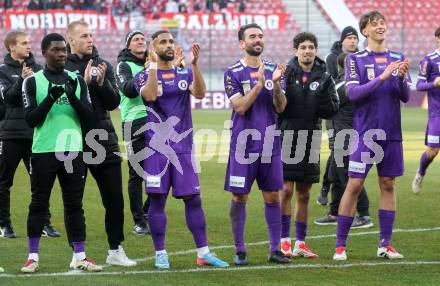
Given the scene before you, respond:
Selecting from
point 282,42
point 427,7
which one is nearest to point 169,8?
point 282,42

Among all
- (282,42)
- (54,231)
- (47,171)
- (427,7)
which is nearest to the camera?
(47,171)

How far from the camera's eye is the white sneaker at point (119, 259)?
891 cm

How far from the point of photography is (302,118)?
9.41m

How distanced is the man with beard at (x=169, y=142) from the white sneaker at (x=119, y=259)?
301 mm

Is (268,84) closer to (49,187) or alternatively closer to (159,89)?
(159,89)

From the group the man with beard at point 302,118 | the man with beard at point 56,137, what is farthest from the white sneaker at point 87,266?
the man with beard at point 302,118

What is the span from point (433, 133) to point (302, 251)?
5.07 metres

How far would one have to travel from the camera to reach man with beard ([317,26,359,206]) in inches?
463

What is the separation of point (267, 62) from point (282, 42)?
95.2 feet

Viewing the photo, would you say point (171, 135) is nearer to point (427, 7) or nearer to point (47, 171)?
point (47, 171)

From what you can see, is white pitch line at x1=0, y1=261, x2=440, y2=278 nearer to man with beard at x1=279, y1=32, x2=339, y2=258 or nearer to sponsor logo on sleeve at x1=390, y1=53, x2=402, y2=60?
man with beard at x1=279, y1=32, x2=339, y2=258

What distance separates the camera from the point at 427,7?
135 feet

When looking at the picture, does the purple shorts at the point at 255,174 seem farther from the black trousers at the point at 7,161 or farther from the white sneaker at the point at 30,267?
the black trousers at the point at 7,161

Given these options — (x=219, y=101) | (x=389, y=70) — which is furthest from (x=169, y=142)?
(x=219, y=101)
